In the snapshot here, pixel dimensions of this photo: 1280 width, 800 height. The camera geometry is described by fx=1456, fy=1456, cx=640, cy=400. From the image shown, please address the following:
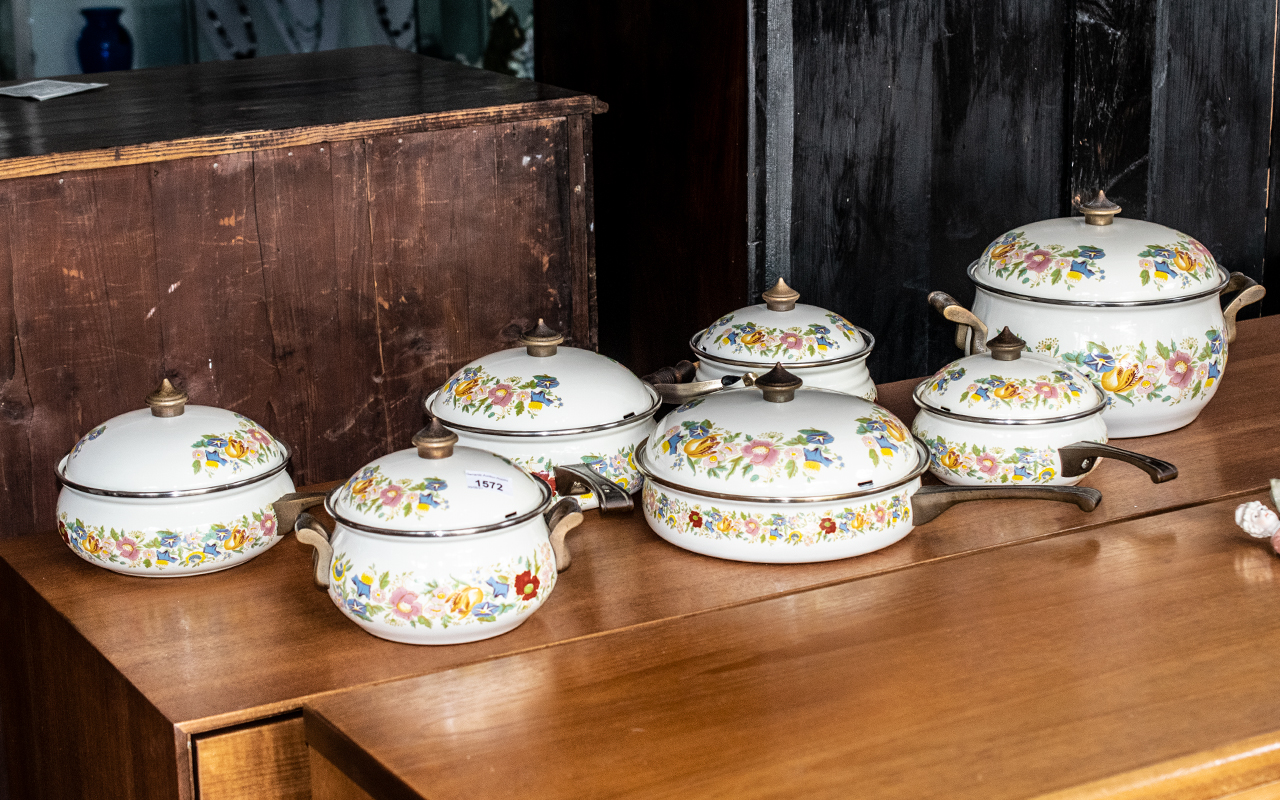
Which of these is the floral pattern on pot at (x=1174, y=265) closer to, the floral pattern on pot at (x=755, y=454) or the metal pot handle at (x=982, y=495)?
the metal pot handle at (x=982, y=495)

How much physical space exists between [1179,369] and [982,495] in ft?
1.18

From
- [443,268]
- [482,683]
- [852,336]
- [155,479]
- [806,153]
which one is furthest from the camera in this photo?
[806,153]

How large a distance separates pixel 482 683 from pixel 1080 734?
0.41m

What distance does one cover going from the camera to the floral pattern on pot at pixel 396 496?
109 cm

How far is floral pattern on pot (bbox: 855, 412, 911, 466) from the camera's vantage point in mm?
1234

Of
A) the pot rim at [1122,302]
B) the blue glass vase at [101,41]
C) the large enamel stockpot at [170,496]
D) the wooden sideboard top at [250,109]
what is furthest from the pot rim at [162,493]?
the blue glass vase at [101,41]

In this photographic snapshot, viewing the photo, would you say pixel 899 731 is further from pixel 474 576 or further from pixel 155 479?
pixel 155 479

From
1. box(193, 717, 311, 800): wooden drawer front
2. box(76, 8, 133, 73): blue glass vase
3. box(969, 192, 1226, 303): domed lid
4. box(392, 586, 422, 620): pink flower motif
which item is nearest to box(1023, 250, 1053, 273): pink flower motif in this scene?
box(969, 192, 1226, 303): domed lid

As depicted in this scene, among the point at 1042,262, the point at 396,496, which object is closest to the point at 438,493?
the point at 396,496

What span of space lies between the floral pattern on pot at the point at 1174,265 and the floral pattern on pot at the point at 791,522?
1.44 ft

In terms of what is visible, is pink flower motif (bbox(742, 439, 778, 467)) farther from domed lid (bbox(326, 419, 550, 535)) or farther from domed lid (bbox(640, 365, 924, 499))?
domed lid (bbox(326, 419, 550, 535))

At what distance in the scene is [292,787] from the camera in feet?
3.51

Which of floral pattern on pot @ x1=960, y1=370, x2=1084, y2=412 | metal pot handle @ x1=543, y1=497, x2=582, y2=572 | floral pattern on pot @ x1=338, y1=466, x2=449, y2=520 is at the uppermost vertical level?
floral pattern on pot @ x1=338, y1=466, x2=449, y2=520

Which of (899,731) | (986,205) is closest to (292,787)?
(899,731)
